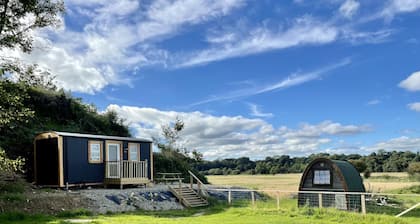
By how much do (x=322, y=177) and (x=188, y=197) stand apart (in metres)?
6.29

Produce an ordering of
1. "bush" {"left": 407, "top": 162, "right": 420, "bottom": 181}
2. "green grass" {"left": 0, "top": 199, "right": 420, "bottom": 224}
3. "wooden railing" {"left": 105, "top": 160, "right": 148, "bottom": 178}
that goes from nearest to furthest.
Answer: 1. "green grass" {"left": 0, "top": 199, "right": 420, "bottom": 224}
2. "wooden railing" {"left": 105, "top": 160, "right": 148, "bottom": 178}
3. "bush" {"left": 407, "top": 162, "right": 420, "bottom": 181}

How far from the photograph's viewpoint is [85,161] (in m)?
20.0

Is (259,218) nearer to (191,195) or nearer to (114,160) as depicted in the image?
(191,195)

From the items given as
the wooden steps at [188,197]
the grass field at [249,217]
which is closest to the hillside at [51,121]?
the wooden steps at [188,197]

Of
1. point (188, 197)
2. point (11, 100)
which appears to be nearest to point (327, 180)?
Answer: point (188, 197)

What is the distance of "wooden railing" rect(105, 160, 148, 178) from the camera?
2072 centimetres

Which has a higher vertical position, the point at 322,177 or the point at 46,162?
the point at 46,162

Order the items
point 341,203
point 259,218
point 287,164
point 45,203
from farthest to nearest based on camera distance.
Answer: point 287,164
point 341,203
point 45,203
point 259,218

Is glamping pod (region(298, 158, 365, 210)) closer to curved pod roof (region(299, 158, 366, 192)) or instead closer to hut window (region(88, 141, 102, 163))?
curved pod roof (region(299, 158, 366, 192))

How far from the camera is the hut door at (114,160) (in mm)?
20766

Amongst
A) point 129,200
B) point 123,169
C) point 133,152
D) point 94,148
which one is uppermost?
point 94,148

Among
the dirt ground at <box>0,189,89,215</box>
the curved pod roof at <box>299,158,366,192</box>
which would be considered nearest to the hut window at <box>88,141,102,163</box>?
the dirt ground at <box>0,189,89,215</box>

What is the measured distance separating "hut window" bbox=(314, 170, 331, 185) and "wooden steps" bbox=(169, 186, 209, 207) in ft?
17.5

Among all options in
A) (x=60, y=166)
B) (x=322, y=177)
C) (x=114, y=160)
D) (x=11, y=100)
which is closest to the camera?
(x=11, y=100)
